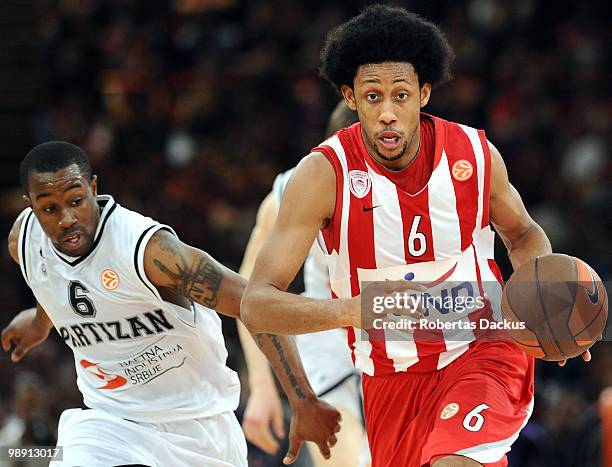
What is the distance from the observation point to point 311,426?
5070 millimetres

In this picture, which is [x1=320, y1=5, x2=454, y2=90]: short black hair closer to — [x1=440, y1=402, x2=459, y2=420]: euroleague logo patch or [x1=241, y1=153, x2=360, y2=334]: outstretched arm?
[x1=241, y1=153, x2=360, y2=334]: outstretched arm

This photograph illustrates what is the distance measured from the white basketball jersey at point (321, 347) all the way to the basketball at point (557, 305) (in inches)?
84.7

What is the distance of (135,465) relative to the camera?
4812mm

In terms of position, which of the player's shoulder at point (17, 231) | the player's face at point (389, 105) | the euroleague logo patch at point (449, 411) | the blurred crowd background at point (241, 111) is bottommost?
the blurred crowd background at point (241, 111)

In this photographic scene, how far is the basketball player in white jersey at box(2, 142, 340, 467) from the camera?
4.86 m

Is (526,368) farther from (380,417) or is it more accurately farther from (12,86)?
(12,86)

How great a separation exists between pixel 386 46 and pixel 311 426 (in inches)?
67.6

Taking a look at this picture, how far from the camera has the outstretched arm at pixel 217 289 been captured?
483 cm

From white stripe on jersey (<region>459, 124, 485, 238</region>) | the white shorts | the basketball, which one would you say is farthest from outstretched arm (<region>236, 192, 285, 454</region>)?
the basketball

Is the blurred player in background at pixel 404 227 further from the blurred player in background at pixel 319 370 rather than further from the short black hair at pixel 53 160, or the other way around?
the blurred player in background at pixel 319 370

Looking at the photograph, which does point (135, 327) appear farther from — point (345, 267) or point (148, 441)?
point (345, 267)

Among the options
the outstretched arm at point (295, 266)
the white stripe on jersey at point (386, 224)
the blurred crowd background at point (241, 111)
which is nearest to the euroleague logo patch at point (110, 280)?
the outstretched arm at point (295, 266)

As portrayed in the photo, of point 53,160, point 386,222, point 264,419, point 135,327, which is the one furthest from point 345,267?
point 264,419

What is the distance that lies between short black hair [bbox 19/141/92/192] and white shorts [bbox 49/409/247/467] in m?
1.08
